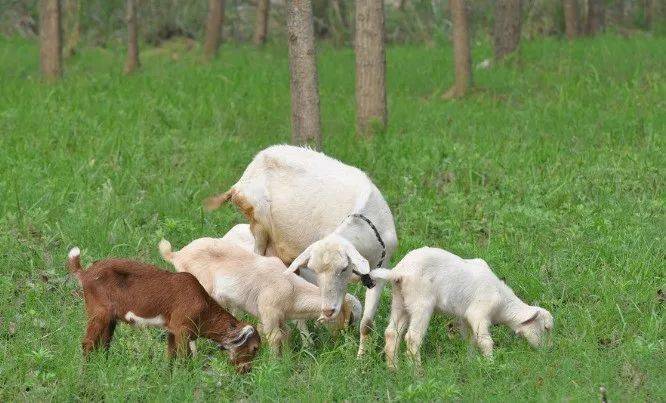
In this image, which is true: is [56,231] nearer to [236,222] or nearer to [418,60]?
[236,222]

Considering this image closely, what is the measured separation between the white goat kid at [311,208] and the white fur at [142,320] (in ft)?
3.29

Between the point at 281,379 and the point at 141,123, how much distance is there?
7030 mm

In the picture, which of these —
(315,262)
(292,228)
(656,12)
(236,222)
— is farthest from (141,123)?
(656,12)

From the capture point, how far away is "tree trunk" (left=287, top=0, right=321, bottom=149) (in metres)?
10.9

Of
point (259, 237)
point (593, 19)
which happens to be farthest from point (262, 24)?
point (259, 237)

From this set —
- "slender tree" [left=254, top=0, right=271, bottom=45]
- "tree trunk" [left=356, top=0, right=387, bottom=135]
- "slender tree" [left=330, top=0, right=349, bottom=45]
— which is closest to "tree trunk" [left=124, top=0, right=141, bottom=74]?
"slender tree" [left=254, top=0, right=271, bottom=45]

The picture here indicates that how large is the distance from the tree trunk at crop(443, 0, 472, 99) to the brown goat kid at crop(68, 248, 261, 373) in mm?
9349

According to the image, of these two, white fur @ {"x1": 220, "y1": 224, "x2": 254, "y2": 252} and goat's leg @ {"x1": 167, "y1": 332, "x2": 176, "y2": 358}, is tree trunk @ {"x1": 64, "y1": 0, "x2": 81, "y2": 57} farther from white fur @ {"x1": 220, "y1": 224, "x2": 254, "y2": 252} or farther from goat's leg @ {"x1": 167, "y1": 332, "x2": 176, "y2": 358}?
goat's leg @ {"x1": 167, "y1": 332, "x2": 176, "y2": 358}

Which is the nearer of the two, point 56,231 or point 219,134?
point 56,231

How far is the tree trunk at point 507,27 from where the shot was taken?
58.4ft

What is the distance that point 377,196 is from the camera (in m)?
7.90

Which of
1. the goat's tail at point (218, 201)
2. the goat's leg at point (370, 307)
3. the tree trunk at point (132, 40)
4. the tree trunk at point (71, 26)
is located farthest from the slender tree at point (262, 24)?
the goat's leg at point (370, 307)

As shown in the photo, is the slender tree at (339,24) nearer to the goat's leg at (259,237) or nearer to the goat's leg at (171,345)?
the goat's leg at (259,237)

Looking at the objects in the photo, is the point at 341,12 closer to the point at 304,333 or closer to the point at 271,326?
the point at 304,333
